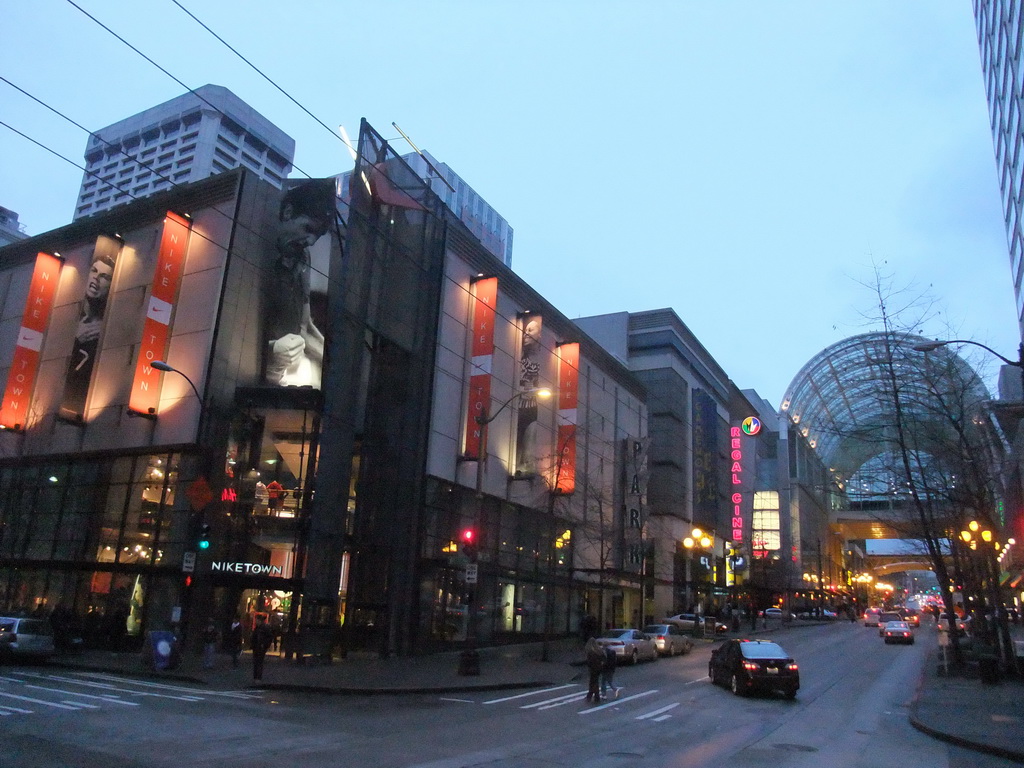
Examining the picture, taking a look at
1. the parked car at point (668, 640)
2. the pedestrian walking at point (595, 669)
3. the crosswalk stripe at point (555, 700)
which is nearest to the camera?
the crosswalk stripe at point (555, 700)

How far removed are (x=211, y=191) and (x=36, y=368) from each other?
13.2 meters

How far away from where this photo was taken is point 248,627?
2942 cm

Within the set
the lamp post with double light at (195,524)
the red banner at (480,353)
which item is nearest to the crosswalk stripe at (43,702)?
the lamp post with double light at (195,524)

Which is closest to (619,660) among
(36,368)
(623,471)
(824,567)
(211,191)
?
(623,471)

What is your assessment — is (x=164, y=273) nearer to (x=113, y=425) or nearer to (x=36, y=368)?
(x=113, y=425)

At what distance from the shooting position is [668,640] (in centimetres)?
3650

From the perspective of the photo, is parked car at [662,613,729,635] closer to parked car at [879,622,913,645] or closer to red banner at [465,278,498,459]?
parked car at [879,622,913,645]

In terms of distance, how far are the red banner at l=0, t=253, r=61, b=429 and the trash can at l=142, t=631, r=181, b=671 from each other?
18697mm

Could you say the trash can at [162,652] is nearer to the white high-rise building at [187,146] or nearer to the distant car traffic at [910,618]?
the distant car traffic at [910,618]

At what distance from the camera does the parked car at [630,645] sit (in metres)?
30.7

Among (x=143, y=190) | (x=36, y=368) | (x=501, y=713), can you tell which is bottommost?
(x=501, y=713)

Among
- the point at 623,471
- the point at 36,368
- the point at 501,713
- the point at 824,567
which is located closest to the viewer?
the point at 501,713

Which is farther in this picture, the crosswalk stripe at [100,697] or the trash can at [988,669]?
the trash can at [988,669]

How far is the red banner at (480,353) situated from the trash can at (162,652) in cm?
1500
